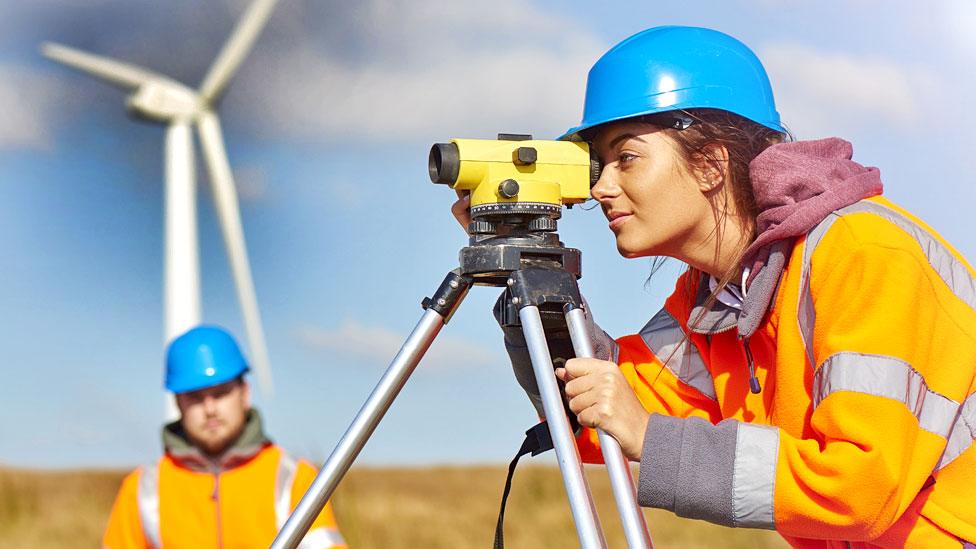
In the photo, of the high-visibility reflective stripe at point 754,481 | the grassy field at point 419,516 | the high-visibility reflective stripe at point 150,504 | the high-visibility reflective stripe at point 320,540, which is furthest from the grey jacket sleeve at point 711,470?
the grassy field at point 419,516

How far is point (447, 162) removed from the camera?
2846 mm

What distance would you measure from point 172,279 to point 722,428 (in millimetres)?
12937

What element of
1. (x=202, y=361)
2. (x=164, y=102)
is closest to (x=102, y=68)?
(x=164, y=102)

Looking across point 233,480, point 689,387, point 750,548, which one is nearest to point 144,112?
point 750,548

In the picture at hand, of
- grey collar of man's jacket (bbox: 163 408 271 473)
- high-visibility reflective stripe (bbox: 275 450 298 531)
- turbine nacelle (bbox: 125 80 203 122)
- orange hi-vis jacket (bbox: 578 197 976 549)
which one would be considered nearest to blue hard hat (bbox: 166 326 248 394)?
grey collar of man's jacket (bbox: 163 408 271 473)

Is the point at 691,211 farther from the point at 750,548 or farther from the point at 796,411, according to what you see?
the point at 750,548

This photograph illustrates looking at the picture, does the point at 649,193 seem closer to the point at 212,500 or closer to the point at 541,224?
the point at 541,224

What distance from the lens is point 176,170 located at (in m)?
14.5

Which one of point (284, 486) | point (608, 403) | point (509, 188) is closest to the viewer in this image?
point (608, 403)

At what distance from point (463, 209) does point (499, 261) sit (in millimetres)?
353

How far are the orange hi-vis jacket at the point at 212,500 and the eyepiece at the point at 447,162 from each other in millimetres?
3376

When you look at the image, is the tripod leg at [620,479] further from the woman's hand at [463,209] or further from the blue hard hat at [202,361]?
the blue hard hat at [202,361]

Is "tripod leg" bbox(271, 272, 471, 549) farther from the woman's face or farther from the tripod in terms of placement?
the woman's face

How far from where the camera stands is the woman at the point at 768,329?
249 centimetres
